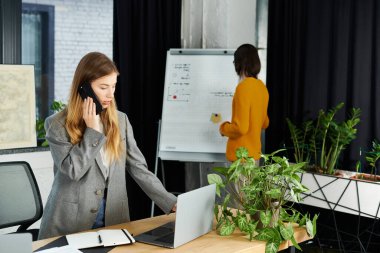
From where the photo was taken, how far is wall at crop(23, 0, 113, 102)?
482 centimetres

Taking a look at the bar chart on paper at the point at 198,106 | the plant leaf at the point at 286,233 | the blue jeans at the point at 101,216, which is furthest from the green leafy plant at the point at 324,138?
the blue jeans at the point at 101,216

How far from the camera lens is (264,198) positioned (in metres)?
2.42

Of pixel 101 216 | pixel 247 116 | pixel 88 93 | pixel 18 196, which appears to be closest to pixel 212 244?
pixel 101 216

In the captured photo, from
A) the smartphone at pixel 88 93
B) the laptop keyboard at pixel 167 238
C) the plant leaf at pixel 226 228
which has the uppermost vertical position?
the smartphone at pixel 88 93

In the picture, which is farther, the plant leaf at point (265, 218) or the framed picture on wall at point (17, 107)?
the framed picture on wall at point (17, 107)

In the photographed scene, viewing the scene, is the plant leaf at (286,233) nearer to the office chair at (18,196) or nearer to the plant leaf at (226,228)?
the plant leaf at (226,228)

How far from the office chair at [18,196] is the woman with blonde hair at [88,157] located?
13.1 inches

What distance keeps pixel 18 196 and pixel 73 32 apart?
224cm

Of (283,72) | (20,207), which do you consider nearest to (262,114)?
(283,72)

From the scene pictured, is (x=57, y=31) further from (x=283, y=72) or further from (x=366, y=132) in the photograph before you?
(x=366, y=132)

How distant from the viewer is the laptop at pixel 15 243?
168cm

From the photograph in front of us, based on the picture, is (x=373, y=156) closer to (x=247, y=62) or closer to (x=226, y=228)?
(x=247, y=62)

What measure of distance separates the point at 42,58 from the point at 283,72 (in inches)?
77.1

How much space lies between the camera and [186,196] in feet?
7.26
